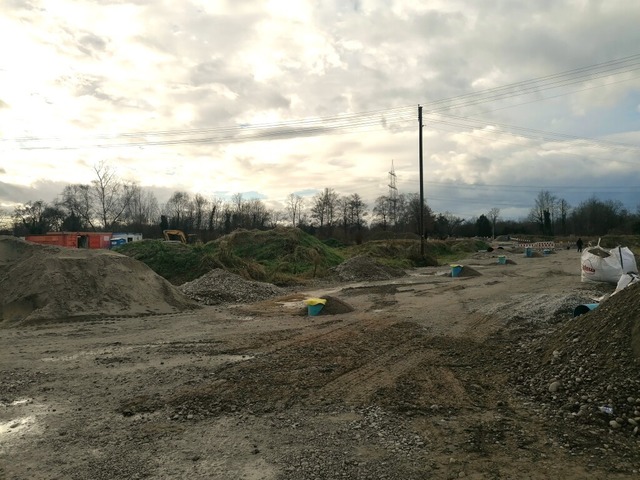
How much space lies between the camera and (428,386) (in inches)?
261

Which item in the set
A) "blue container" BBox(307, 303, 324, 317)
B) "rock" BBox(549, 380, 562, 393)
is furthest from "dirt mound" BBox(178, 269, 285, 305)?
"rock" BBox(549, 380, 562, 393)

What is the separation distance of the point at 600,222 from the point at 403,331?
106521 mm

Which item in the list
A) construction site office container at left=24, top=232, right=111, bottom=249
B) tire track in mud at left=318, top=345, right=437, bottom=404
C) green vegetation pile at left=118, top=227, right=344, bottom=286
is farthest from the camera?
construction site office container at left=24, top=232, right=111, bottom=249

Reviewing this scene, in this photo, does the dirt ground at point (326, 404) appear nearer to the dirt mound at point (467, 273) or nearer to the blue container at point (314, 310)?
the blue container at point (314, 310)

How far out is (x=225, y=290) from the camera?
18.6 meters

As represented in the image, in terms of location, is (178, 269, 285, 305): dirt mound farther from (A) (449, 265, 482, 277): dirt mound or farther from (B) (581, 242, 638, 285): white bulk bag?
(B) (581, 242, 638, 285): white bulk bag

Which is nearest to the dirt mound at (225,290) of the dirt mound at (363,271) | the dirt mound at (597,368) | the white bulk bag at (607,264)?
the dirt mound at (363,271)

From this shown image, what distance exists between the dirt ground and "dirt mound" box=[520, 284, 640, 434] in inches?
0.9

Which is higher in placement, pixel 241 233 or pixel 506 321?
pixel 241 233

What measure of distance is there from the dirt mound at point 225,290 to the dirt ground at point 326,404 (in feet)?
22.9

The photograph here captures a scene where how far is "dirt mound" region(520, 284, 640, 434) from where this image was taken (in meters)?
5.28

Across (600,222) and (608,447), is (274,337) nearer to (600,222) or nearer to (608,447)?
(608,447)

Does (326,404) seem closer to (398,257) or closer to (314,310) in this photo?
(314,310)

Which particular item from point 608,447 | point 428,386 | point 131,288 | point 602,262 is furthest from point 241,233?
point 608,447
